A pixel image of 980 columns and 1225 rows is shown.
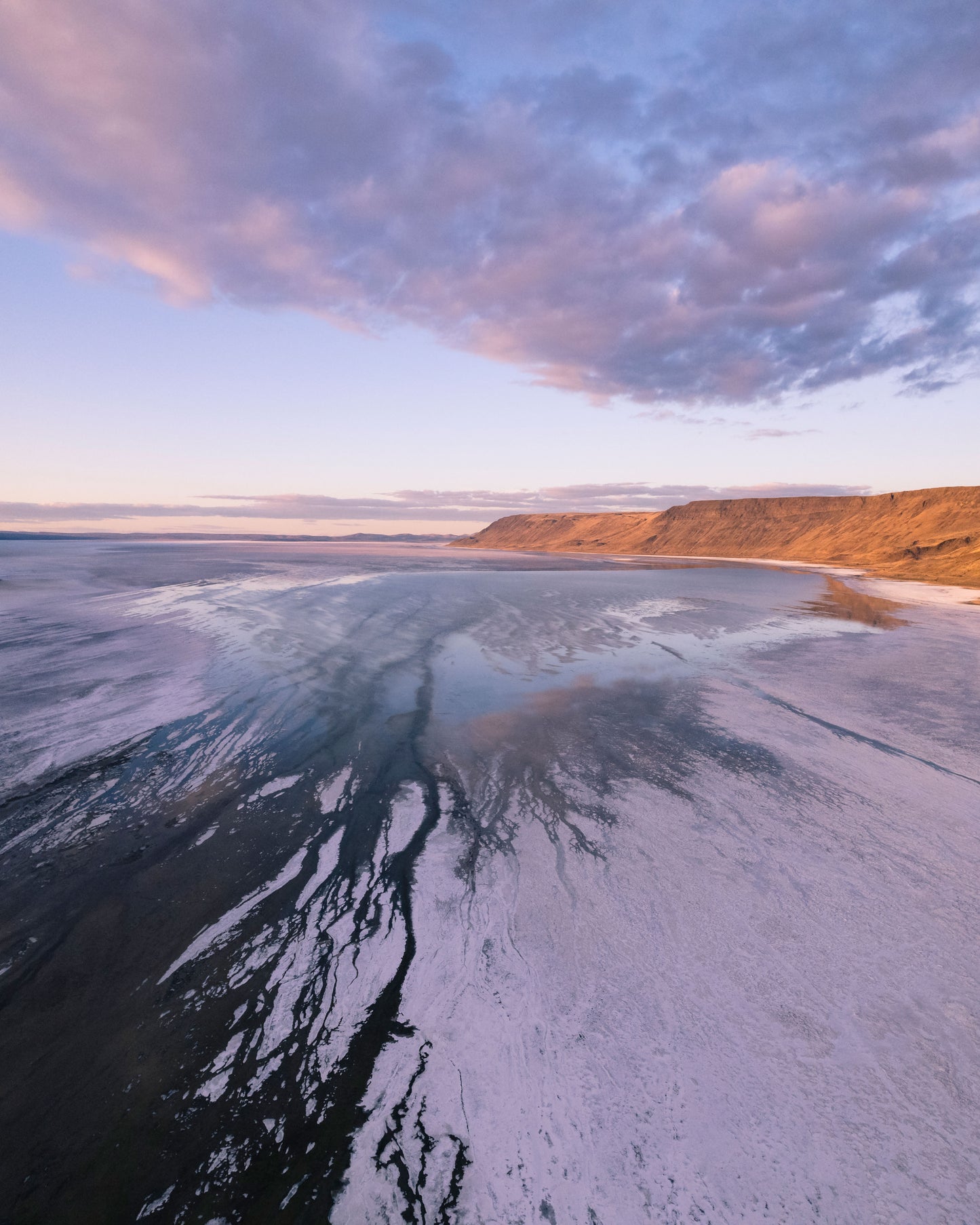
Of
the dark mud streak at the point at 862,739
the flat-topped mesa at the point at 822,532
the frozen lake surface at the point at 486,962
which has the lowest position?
the flat-topped mesa at the point at 822,532

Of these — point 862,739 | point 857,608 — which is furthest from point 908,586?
point 862,739

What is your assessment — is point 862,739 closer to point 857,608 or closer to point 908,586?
point 857,608

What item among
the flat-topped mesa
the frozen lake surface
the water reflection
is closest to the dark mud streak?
the frozen lake surface

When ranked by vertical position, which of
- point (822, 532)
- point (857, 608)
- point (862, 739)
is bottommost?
point (822, 532)

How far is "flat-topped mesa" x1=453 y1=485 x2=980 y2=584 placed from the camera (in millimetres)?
42656

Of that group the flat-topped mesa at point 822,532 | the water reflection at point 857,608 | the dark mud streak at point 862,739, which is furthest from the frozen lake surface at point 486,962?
the flat-topped mesa at point 822,532

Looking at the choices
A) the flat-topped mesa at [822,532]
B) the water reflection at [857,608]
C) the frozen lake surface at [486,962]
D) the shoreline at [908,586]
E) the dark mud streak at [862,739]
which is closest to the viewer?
the frozen lake surface at [486,962]

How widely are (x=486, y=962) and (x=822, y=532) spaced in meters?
87.8

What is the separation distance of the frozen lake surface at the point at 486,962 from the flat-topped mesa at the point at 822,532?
34.9 m

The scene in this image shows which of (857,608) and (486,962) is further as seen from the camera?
(857,608)

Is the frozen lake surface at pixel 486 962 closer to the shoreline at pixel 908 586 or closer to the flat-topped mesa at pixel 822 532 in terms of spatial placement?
the shoreline at pixel 908 586

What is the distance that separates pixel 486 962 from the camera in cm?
369

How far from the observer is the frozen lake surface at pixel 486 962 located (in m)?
2.50

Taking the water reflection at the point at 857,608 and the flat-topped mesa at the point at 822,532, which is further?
the flat-topped mesa at the point at 822,532
